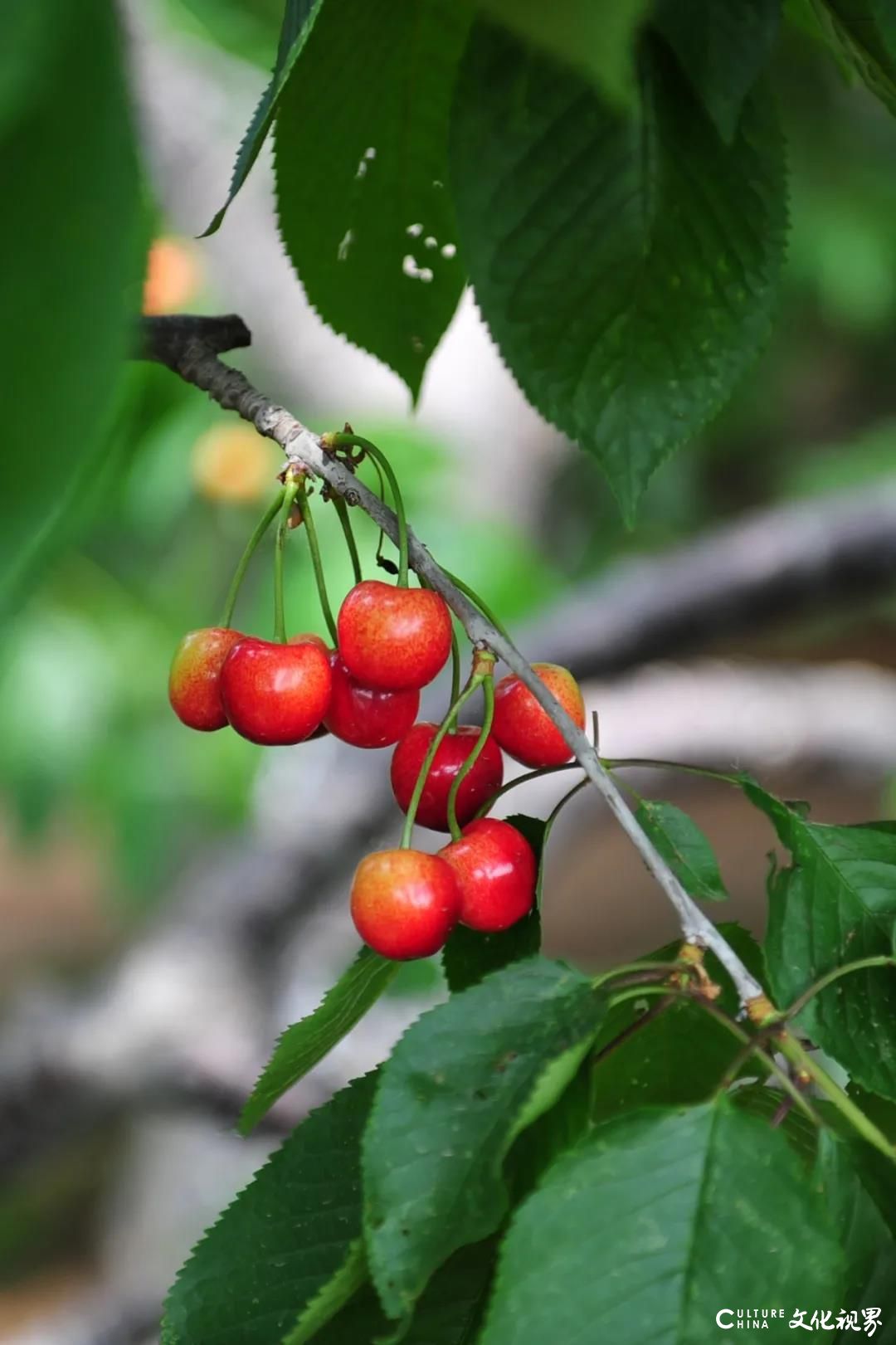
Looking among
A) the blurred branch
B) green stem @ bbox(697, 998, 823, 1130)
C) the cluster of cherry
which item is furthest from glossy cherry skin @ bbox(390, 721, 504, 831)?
the blurred branch

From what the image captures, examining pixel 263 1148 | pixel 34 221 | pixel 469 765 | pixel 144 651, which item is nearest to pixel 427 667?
pixel 469 765

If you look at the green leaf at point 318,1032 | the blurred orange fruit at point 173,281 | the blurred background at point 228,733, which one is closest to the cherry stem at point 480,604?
the green leaf at point 318,1032

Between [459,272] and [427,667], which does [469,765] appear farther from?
[459,272]

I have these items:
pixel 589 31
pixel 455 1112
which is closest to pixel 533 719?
pixel 455 1112

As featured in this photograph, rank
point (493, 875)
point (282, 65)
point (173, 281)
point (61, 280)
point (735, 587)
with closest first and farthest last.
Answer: point (61, 280) → point (282, 65) → point (493, 875) → point (173, 281) → point (735, 587)

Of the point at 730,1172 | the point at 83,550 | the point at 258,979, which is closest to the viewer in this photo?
the point at 730,1172

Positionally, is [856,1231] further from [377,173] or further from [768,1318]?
[377,173]
